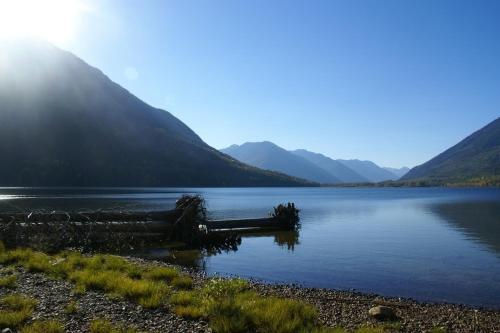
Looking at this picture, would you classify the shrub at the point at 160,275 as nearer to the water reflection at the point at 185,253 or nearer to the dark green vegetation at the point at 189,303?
the dark green vegetation at the point at 189,303

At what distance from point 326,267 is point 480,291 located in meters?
8.53

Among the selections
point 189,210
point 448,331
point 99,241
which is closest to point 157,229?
point 189,210

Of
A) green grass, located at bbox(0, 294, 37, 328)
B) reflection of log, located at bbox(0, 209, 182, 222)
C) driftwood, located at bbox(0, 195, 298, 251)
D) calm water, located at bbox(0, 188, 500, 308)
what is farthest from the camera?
reflection of log, located at bbox(0, 209, 182, 222)

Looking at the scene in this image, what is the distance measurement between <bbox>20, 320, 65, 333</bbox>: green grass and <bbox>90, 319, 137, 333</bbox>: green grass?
694mm

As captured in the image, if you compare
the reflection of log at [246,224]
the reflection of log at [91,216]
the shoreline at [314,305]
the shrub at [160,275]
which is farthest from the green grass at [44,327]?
the reflection of log at [246,224]

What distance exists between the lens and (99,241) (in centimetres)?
2944

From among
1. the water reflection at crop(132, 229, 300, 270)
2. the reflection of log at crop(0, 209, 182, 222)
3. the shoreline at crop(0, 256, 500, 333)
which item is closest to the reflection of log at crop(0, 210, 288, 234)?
the reflection of log at crop(0, 209, 182, 222)

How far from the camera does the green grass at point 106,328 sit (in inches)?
393

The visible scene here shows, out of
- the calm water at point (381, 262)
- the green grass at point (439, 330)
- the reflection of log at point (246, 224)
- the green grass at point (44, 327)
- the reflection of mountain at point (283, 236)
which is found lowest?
the calm water at point (381, 262)

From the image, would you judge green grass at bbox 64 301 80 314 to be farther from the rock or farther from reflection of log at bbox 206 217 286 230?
reflection of log at bbox 206 217 286 230

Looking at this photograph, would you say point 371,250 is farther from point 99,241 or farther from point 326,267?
point 99,241

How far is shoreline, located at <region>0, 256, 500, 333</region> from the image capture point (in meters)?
11.4

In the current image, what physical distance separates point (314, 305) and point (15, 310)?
9.37 m

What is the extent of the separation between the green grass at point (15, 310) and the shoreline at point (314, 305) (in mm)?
285
